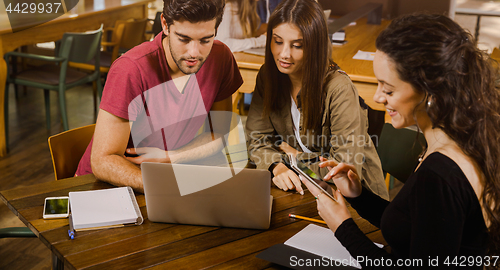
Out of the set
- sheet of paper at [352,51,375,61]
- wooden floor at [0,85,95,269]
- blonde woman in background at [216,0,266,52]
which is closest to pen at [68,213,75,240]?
wooden floor at [0,85,95,269]

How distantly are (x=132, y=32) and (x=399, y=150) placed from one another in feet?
9.44

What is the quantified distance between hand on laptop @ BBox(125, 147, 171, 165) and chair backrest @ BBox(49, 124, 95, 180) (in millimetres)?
207

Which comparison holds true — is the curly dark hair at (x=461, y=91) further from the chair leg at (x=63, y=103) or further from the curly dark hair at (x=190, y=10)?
the chair leg at (x=63, y=103)

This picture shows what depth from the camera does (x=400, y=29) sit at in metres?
1.05

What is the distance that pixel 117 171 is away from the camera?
143 centimetres

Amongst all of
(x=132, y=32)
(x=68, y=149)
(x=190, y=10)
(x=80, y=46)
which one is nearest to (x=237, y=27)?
(x=80, y=46)

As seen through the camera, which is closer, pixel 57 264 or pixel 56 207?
pixel 56 207

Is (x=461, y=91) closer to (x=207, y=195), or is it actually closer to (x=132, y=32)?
(x=207, y=195)

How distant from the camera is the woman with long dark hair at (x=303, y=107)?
1620mm

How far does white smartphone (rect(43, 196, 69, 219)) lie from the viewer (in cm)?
126

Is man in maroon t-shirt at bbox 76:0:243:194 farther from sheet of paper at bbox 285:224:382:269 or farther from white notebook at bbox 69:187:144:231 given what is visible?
sheet of paper at bbox 285:224:382:269

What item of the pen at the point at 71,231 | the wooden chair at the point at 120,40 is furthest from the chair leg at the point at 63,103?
the pen at the point at 71,231

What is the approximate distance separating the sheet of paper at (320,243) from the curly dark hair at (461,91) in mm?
347

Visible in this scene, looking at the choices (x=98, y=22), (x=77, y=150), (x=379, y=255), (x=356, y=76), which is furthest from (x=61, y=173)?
(x=98, y=22)
